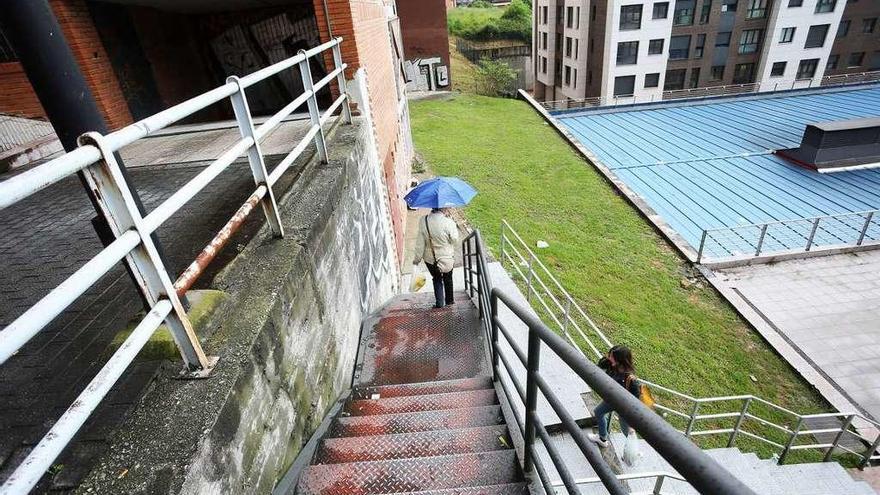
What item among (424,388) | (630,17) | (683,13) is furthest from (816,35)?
(424,388)

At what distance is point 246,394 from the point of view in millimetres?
2115

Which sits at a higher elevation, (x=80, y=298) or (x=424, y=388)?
(x=80, y=298)

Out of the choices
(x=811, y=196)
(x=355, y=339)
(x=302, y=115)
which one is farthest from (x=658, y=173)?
(x=355, y=339)

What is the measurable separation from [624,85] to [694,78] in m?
5.29

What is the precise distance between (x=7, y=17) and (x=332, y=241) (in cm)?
252

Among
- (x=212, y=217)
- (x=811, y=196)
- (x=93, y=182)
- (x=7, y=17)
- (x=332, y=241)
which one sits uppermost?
(x=7, y=17)

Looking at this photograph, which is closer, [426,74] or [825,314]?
[825,314]

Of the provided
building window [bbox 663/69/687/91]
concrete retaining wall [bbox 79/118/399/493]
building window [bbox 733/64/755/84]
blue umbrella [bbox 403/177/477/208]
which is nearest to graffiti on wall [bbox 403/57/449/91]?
building window [bbox 663/69/687/91]

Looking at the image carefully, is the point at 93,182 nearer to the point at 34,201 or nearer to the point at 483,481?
the point at 483,481

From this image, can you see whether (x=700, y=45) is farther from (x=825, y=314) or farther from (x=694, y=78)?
(x=825, y=314)

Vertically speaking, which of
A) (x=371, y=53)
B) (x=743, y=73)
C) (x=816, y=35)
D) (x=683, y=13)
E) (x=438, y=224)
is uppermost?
(x=371, y=53)

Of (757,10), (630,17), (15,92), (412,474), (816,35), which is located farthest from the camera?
(816,35)

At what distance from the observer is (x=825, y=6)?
2920 centimetres

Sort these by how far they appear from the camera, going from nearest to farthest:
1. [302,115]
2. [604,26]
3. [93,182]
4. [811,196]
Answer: [93,182] < [302,115] < [811,196] < [604,26]
